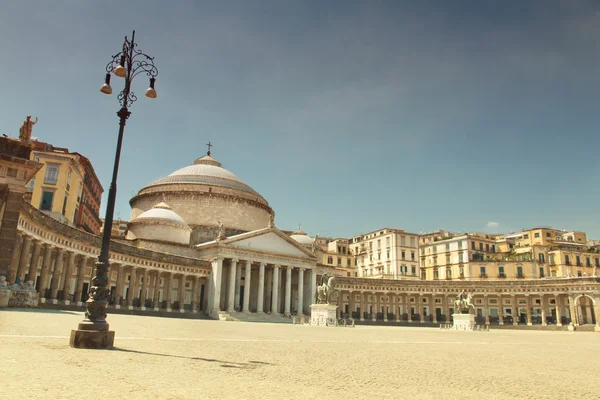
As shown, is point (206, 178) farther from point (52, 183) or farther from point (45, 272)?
point (45, 272)

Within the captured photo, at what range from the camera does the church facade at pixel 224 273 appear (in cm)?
4444

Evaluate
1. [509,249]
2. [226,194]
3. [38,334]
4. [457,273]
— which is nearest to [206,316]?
[226,194]

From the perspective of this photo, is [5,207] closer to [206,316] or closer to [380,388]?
[380,388]

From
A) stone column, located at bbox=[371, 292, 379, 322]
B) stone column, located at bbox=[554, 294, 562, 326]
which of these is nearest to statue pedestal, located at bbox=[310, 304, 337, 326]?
stone column, located at bbox=[371, 292, 379, 322]

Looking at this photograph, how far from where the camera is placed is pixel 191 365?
33.3 ft

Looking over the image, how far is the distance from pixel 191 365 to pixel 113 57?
10.4 meters

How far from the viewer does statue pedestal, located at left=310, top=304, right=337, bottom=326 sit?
44.5 meters

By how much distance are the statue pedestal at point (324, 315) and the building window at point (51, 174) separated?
29726 mm

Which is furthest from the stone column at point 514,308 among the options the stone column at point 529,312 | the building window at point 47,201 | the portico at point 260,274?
the building window at point 47,201

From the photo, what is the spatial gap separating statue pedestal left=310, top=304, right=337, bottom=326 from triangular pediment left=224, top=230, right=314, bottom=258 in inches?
646

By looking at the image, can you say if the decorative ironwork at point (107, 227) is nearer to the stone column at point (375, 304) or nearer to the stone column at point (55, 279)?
the stone column at point (55, 279)

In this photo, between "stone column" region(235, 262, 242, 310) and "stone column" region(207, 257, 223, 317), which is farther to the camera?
"stone column" region(235, 262, 242, 310)

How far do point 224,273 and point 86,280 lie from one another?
16127 millimetres

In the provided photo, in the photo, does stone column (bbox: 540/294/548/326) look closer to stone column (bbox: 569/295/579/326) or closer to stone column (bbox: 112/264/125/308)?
stone column (bbox: 569/295/579/326)
